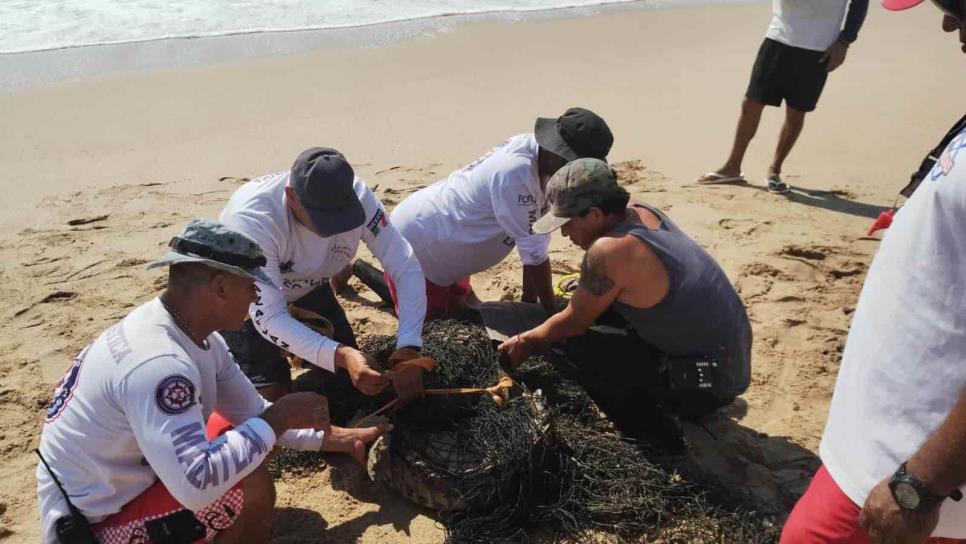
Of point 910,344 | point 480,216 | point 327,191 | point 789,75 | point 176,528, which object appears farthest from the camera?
point 789,75

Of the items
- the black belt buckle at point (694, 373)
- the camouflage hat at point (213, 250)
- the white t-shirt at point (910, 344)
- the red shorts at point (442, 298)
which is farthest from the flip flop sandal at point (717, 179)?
the camouflage hat at point (213, 250)

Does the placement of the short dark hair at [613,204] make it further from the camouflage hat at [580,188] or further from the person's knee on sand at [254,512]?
the person's knee on sand at [254,512]

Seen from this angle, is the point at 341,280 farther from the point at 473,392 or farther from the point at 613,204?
the point at 613,204

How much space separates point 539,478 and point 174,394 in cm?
148

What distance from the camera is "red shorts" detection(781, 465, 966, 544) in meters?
1.98

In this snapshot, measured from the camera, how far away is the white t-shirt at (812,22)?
5824 mm

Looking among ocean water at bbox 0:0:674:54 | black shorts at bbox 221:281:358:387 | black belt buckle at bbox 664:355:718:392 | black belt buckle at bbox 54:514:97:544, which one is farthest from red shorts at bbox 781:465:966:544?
ocean water at bbox 0:0:674:54

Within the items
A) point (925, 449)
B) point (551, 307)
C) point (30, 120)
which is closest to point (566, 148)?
point (551, 307)

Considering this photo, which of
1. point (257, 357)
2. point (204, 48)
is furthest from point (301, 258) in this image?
point (204, 48)

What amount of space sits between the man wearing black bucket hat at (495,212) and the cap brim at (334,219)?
0.63 meters

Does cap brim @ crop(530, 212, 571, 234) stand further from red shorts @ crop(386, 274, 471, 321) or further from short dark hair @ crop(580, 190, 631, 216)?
red shorts @ crop(386, 274, 471, 321)

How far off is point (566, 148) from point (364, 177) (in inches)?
121

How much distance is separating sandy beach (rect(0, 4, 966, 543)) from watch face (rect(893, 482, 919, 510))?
147 centimetres

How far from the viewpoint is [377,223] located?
370cm
